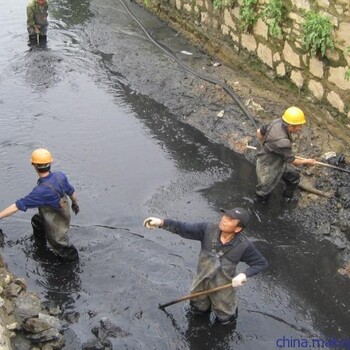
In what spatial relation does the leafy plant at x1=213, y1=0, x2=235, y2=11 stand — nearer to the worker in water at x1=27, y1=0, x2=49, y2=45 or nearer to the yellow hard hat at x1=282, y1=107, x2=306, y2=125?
the worker in water at x1=27, y1=0, x2=49, y2=45

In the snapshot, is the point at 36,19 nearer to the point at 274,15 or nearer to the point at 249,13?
the point at 249,13

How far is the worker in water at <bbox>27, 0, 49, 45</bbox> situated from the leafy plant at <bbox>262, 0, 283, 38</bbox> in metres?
6.78

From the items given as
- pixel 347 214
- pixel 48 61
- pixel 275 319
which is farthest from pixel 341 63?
pixel 48 61

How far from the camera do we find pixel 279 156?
8.00 metres

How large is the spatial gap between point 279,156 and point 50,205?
374 cm

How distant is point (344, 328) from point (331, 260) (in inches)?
51.8

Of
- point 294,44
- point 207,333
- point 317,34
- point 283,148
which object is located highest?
point 317,34

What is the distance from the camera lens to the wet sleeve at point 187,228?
5.62 metres

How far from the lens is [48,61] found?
13.3m

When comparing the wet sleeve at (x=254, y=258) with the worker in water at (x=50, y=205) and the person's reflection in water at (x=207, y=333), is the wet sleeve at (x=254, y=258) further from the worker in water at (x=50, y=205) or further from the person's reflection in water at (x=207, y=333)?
the worker in water at (x=50, y=205)

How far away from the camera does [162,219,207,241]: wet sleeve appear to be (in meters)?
5.62

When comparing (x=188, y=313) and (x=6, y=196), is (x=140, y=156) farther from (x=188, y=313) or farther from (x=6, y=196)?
(x=188, y=313)

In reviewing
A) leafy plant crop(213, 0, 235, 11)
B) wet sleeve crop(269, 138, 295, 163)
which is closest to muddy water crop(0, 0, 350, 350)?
wet sleeve crop(269, 138, 295, 163)

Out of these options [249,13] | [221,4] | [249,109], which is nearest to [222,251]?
[249,109]
